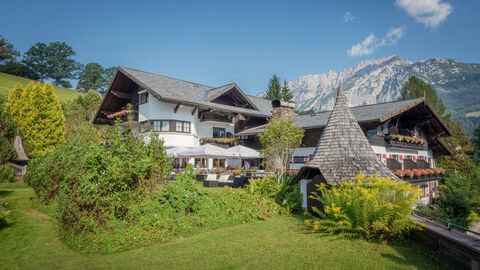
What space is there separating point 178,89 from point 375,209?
26.6m

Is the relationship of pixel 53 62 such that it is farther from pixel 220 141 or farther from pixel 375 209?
pixel 375 209

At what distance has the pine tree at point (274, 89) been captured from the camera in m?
61.1

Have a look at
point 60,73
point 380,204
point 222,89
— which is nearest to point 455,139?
point 222,89

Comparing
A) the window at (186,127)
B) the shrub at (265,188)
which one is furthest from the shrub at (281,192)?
the window at (186,127)

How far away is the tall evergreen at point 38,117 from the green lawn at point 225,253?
2242cm

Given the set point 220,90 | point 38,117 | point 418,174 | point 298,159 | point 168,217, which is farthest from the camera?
point 220,90

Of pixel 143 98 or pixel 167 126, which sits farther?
pixel 143 98

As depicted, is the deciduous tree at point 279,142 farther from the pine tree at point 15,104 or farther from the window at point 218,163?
the pine tree at point 15,104

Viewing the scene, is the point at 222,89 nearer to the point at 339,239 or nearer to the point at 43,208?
the point at 43,208

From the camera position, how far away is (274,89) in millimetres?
61531

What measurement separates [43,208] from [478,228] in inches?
1084

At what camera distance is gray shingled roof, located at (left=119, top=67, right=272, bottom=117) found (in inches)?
1098

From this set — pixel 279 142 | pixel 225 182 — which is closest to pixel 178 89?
pixel 225 182

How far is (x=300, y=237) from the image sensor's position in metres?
8.42
